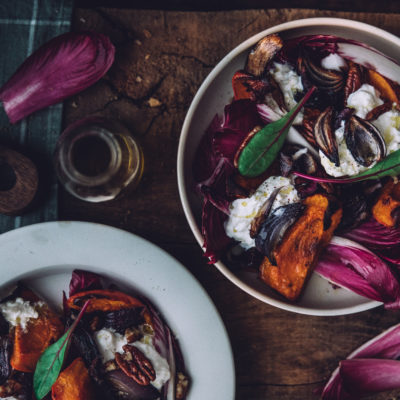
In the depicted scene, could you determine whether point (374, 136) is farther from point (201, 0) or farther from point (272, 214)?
point (201, 0)

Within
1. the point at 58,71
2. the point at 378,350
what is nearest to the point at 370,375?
the point at 378,350

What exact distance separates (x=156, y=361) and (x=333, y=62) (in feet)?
2.36

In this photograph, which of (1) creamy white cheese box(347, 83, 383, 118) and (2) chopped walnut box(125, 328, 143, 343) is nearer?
A: (1) creamy white cheese box(347, 83, 383, 118)

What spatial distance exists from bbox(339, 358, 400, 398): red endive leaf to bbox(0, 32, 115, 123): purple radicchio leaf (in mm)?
870

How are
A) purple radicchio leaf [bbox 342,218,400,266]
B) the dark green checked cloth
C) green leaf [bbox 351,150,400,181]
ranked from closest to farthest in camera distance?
green leaf [bbox 351,150,400,181], purple radicchio leaf [bbox 342,218,400,266], the dark green checked cloth

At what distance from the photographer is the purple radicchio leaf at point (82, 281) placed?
37.6 inches

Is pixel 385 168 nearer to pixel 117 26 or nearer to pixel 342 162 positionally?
pixel 342 162

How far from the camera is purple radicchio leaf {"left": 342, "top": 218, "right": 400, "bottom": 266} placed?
918 millimetres

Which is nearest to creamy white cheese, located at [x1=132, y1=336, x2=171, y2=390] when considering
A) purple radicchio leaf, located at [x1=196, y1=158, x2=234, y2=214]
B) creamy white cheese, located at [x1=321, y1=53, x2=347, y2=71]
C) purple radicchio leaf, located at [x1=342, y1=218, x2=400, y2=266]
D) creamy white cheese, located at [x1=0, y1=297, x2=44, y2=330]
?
creamy white cheese, located at [x1=0, y1=297, x2=44, y2=330]

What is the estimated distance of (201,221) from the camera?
3.09 ft

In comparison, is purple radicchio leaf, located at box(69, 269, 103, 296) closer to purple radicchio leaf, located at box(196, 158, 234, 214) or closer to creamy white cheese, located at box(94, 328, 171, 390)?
creamy white cheese, located at box(94, 328, 171, 390)

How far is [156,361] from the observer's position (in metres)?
0.95

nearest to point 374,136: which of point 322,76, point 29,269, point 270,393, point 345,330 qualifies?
point 322,76

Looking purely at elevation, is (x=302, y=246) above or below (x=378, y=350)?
above
